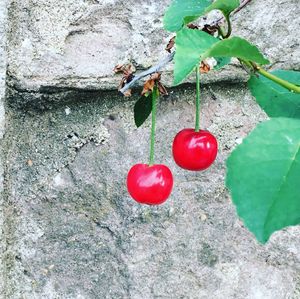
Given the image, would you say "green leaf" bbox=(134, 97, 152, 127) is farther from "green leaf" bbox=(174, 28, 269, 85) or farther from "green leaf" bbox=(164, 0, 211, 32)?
"green leaf" bbox=(174, 28, 269, 85)

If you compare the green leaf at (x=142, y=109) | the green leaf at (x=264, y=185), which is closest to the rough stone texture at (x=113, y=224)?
the green leaf at (x=142, y=109)

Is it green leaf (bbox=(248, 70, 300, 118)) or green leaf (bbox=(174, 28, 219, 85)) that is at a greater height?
green leaf (bbox=(174, 28, 219, 85))

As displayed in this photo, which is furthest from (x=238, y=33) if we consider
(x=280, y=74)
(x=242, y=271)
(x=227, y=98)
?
(x=242, y=271)

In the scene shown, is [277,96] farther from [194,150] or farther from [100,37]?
[100,37]

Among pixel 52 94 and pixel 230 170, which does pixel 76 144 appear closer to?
pixel 52 94

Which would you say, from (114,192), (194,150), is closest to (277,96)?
(194,150)

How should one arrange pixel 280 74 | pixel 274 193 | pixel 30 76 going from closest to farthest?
pixel 274 193, pixel 280 74, pixel 30 76

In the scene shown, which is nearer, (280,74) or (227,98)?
(280,74)

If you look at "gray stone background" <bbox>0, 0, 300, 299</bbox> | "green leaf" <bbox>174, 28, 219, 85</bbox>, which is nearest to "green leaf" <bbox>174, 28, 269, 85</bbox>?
"green leaf" <bbox>174, 28, 219, 85</bbox>
